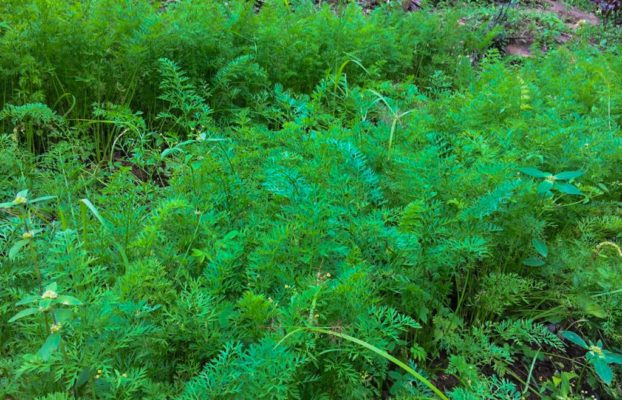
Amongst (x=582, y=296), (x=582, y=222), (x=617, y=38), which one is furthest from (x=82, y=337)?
(x=617, y=38)

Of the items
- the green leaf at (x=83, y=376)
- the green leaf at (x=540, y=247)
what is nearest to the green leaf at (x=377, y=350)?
the green leaf at (x=83, y=376)

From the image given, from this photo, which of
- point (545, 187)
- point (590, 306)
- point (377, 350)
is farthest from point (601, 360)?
point (377, 350)

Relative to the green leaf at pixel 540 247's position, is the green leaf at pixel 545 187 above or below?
above

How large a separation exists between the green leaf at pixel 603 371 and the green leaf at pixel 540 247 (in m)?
0.46

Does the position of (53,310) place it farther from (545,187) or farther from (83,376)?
(545,187)

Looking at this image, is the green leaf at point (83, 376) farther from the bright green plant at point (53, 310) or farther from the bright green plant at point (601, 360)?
the bright green plant at point (601, 360)

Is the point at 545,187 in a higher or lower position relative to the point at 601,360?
higher

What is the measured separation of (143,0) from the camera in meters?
3.62

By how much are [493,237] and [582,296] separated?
44cm

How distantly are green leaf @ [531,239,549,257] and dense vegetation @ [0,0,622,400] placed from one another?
5cm

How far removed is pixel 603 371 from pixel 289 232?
1188 mm

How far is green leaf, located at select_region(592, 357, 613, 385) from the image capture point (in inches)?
73.2

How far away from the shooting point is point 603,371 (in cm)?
188

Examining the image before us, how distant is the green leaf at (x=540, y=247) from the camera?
7.29 feet
